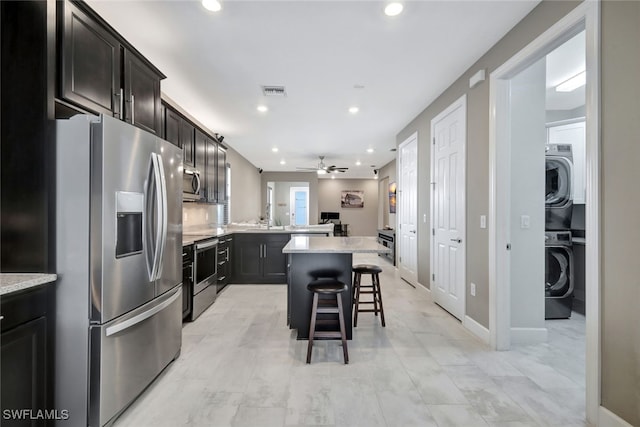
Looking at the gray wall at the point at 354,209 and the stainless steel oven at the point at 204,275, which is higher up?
the gray wall at the point at 354,209

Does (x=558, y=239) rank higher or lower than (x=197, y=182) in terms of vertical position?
lower

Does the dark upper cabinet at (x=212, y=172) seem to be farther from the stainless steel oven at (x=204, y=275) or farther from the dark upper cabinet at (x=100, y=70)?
the dark upper cabinet at (x=100, y=70)

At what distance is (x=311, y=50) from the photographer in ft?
9.05

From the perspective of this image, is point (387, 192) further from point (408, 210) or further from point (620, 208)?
point (620, 208)

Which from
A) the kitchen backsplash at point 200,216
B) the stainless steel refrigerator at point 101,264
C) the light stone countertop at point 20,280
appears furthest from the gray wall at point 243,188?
the light stone countertop at point 20,280

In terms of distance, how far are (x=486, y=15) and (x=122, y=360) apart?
11.3ft

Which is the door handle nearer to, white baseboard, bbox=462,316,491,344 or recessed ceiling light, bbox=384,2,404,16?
recessed ceiling light, bbox=384,2,404,16

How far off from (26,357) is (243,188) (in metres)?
7.02

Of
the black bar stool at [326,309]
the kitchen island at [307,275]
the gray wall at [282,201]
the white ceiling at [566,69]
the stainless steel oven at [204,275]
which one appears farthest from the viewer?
the gray wall at [282,201]

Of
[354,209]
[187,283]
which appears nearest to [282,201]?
[354,209]

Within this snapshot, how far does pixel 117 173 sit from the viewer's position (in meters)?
1.71

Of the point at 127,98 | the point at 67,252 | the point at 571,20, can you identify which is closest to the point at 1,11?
the point at 127,98

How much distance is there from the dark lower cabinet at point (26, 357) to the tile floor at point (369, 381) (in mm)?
478

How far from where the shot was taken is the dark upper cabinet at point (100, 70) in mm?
1709
